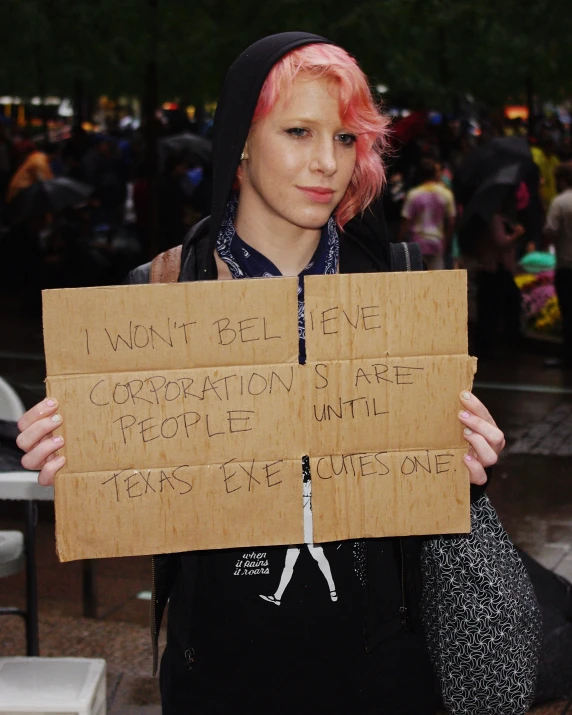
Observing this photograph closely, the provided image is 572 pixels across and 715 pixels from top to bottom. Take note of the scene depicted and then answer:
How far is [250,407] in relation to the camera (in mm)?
2133

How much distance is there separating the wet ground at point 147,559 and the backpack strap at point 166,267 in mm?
2585

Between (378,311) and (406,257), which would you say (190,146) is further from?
(378,311)

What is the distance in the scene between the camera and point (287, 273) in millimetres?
2445

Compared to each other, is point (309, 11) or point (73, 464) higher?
point (309, 11)

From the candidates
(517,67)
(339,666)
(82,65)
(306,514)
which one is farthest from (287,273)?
(517,67)

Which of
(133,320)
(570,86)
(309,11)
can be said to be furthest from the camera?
(570,86)

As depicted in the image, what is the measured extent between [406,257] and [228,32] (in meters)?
11.0

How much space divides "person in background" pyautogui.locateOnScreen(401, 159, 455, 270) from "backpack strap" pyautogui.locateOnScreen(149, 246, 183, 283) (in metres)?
9.75

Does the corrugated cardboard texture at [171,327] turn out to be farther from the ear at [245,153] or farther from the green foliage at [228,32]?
the green foliage at [228,32]

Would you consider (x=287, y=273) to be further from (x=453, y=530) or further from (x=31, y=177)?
(x=31, y=177)

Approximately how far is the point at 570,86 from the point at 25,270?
12.8 metres

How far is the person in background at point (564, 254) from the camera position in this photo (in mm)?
→ 11281

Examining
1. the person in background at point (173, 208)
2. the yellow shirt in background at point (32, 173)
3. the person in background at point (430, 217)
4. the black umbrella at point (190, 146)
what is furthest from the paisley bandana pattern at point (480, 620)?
the black umbrella at point (190, 146)

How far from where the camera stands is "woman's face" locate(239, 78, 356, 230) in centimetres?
229
